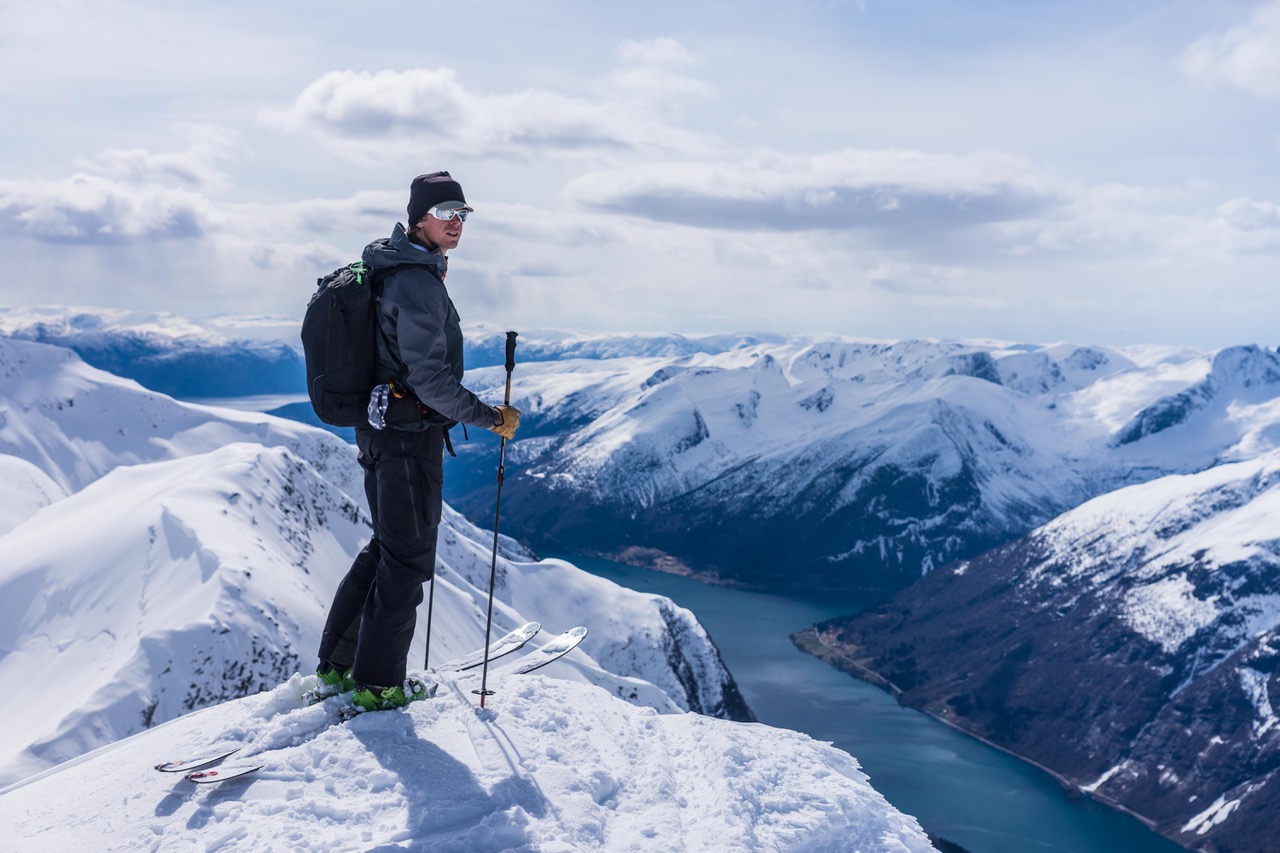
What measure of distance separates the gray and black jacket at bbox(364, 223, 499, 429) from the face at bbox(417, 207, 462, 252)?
0.17 metres

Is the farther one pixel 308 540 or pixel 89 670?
pixel 308 540

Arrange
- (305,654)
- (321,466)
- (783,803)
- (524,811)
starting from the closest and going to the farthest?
(524,811)
(783,803)
(305,654)
(321,466)

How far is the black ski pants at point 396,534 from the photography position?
9883mm

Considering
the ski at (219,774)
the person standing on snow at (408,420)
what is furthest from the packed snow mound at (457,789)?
the person standing on snow at (408,420)

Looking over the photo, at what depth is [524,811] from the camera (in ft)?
28.6

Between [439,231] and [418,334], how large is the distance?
1409mm

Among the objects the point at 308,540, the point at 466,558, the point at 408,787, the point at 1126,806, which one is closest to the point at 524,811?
the point at 408,787

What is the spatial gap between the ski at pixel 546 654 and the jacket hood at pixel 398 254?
680 centimetres

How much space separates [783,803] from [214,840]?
5.57m

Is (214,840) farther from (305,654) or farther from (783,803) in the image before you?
(305,654)

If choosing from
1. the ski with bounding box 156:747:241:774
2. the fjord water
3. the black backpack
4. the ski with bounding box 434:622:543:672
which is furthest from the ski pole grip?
the fjord water

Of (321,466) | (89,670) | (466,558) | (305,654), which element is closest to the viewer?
(89,670)

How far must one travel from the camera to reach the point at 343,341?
31.7 ft

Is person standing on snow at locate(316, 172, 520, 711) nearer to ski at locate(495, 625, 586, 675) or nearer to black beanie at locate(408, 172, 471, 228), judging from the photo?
black beanie at locate(408, 172, 471, 228)
